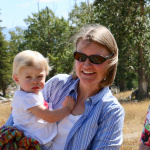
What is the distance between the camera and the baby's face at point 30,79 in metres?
2.43

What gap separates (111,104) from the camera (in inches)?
84.7

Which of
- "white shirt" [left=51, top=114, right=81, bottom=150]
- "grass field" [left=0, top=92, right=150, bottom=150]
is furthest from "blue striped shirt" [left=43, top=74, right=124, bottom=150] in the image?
"grass field" [left=0, top=92, right=150, bottom=150]

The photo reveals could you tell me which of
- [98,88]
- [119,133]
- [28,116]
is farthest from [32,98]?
[119,133]

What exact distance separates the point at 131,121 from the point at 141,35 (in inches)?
351

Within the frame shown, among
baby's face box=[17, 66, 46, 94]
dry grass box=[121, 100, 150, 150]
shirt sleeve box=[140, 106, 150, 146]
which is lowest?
dry grass box=[121, 100, 150, 150]

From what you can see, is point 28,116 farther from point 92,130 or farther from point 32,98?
point 92,130

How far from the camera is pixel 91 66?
2.31 m

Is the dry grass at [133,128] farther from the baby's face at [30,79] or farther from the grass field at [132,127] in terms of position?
the baby's face at [30,79]

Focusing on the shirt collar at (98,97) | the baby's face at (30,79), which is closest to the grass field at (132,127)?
the shirt collar at (98,97)

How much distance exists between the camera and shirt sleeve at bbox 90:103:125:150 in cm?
205

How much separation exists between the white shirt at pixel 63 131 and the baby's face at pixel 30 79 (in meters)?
0.44

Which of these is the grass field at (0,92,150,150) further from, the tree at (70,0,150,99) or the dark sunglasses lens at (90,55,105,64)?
the tree at (70,0,150,99)

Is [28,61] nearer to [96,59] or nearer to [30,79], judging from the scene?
[30,79]

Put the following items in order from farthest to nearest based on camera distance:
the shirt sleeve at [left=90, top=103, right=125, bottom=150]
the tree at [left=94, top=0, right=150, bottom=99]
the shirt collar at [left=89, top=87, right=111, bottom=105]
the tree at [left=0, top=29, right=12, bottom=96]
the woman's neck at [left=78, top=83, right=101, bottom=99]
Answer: the tree at [left=0, top=29, right=12, bottom=96] < the tree at [left=94, top=0, right=150, bottom=99] < the woman's neck at [left=78, top=83, right=101, bottom=99] < the shirt collar at [left=89, top=87, right=111, bottom=105] < the shirt sleeve at [left=90, top=103, right=125, bottom=150]
